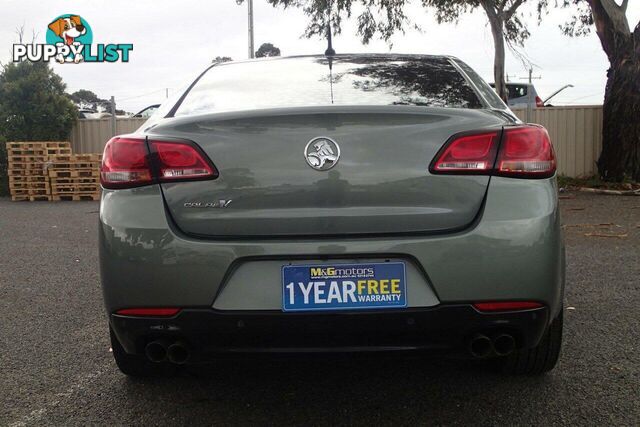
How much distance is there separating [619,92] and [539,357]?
1171 cm

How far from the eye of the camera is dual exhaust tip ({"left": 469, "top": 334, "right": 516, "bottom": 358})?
2182 mm

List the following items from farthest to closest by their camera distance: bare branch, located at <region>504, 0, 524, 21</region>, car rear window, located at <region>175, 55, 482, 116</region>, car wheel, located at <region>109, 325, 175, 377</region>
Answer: bare branch, located at <region>504, 0, 524, 21</region>, car wheel, located at <region>109, 325, 175, 377</region>, car rear window, located at <region>175, 55, 482, 116</region>

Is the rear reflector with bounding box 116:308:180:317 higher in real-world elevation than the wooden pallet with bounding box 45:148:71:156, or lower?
lower

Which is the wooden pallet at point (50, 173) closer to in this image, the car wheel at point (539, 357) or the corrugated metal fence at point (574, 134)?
the corrugated metal fence at point (574, 134)

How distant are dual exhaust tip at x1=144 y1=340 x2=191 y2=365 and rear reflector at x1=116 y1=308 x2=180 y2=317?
119 millimetres

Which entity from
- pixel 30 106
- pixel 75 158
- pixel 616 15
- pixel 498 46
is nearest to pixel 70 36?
pixel 30 106

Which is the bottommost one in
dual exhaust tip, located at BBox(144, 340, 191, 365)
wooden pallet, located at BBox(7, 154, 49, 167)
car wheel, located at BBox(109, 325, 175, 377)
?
car wheel, located at BBox(109, 325, 175, 377)

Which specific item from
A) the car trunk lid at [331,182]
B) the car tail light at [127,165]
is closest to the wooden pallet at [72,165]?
the car tail light at [127,165]

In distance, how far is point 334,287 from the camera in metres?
2.10

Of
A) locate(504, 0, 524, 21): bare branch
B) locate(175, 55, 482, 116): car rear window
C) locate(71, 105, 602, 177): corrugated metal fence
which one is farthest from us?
locate(504, 0, 524, 21): bare branch

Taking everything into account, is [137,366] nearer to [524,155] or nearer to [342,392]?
[342,392]

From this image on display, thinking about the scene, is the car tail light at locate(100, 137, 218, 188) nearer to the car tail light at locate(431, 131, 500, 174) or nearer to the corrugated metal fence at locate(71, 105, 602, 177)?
the car tail light at locate(431, 131, 500, 174)

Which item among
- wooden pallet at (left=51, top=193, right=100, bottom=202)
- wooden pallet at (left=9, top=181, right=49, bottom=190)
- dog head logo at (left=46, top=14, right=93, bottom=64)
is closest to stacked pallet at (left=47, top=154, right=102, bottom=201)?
wooden pallet at (left=51, top=193, right=100, bottom=202)

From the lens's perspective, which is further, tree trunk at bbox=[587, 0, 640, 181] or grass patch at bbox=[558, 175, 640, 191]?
grass patch at bbox=[558, 175, 640, 191]
